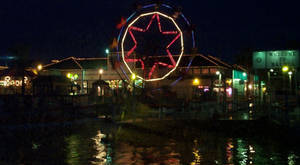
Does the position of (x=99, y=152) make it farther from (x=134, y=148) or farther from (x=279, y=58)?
(x=279, y=58)

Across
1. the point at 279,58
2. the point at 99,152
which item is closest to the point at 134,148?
the point at 99,152

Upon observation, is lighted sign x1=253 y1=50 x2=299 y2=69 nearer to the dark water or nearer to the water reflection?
the dark water

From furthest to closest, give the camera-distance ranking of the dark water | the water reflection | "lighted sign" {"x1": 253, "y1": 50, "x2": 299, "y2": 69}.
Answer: "lighted sign" {"x1": 253, "y1": 50, "x2": 299, "y2": 69} < the dark water < the water reflection

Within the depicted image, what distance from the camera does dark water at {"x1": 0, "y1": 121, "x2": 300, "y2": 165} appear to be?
43.5ft

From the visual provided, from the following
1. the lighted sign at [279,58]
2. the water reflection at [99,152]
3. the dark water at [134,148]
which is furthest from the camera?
the lighted sign at [279,58]

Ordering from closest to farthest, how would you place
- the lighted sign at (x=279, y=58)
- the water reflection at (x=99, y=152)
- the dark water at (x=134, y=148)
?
the water reflection at (x=99, y=152) < the dark water at (x=134, y=148) < the lighted sign at (x=279, y=58)

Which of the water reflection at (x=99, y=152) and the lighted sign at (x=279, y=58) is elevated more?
the lighted sign at (x=279, y=58)

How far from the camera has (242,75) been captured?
59.7 metres

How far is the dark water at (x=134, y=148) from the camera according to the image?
1327 cm

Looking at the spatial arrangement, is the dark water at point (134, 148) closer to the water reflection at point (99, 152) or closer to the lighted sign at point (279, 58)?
the water reflection at point (99, 152)

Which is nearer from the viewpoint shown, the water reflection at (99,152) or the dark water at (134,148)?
the water reflection at (99,152)

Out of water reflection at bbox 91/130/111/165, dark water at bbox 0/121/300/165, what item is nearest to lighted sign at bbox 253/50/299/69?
dark water at bbox 0/121/300/165

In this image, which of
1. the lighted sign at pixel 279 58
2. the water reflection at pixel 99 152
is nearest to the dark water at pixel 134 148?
the water reflection at pixel 99 152

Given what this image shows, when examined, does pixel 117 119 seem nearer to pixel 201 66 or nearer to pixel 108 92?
pixel 108 92
